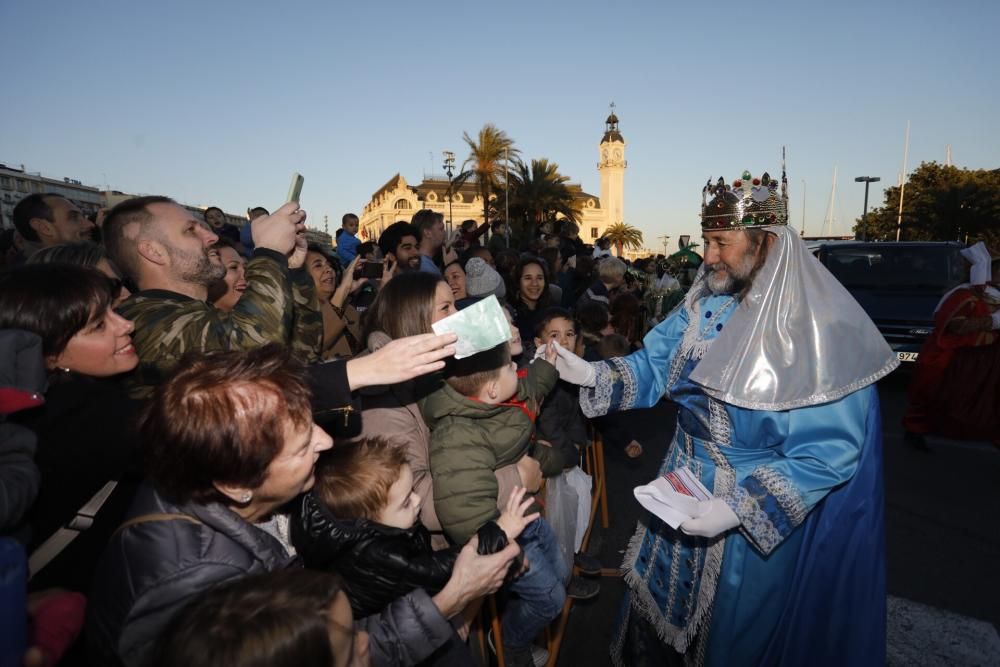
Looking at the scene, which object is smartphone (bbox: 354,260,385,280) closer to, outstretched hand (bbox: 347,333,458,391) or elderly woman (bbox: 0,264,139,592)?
elderly woman (bbox: 0,264,139,592)

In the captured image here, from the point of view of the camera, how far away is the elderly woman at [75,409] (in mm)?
1547

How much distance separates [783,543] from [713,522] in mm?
447

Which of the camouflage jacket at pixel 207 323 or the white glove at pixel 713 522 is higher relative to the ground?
the camouflage jacket at pixel 207 323

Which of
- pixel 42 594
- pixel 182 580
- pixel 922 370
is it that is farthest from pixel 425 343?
pixel 922 370

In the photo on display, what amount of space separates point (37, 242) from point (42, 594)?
380 cm

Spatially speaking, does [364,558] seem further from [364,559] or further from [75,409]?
[75,409]

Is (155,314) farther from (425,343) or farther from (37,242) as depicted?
(37,242)

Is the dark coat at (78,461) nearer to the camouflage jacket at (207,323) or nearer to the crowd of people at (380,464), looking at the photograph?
the crowd of people at (380,464)

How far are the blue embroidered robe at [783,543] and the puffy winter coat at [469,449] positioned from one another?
763mm

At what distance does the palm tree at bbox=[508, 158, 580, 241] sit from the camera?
108 ft

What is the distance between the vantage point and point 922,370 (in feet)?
20.0

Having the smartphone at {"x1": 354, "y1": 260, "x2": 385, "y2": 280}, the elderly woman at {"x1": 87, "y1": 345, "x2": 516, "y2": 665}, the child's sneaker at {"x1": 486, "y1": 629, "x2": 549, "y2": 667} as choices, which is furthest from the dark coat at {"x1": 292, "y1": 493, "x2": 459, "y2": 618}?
the smartphone at {"x1": 354, "y1": 260, "x2": 385, "y2": 280}

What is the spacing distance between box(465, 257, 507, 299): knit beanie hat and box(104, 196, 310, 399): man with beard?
2.67m

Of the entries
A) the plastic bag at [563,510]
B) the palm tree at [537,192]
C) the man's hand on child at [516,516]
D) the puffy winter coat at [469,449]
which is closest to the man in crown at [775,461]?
the man's hand on child at [516,516]
